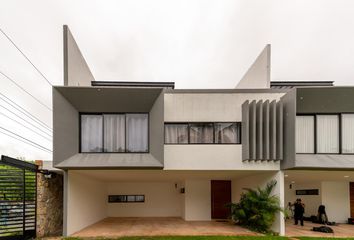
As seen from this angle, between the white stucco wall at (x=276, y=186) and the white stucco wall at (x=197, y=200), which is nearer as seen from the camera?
the white stucco wall at (x=276, y=186)

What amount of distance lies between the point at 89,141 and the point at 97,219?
224 inches

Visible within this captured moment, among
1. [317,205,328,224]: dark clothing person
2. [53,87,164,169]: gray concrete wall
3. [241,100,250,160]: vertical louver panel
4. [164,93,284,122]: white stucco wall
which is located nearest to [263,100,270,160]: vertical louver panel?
[164,93,284,122]: white stucco wall

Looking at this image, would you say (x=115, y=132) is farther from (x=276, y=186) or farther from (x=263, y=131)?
(x=276, y=186)

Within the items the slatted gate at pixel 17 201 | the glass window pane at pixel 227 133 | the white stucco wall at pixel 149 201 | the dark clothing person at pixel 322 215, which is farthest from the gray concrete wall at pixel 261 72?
the slatted gate at pixel 17 201

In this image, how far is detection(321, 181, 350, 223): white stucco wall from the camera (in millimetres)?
13734

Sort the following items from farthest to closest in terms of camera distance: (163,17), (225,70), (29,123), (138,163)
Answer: (29,123) → (225,70) → (163,17) → (138,163)

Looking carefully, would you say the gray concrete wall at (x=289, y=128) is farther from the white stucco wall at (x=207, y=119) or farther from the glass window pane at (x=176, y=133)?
the glass window pane at (x=176, y=133)

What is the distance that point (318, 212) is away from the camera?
13.5m

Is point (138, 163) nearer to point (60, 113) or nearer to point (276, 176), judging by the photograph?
point (60, 113)

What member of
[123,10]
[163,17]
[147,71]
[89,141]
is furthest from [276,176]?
[147,71]

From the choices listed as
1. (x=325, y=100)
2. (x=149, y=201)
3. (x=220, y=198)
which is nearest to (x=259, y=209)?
(x=220, y=198)

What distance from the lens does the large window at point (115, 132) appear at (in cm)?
985

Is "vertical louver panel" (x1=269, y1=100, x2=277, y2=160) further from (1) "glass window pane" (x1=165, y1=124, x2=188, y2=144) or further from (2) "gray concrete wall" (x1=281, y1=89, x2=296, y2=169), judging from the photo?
(1) "glass window pane" (x1=165, y1=124, x2=188, y2=144)

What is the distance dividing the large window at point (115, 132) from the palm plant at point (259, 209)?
5058mm
